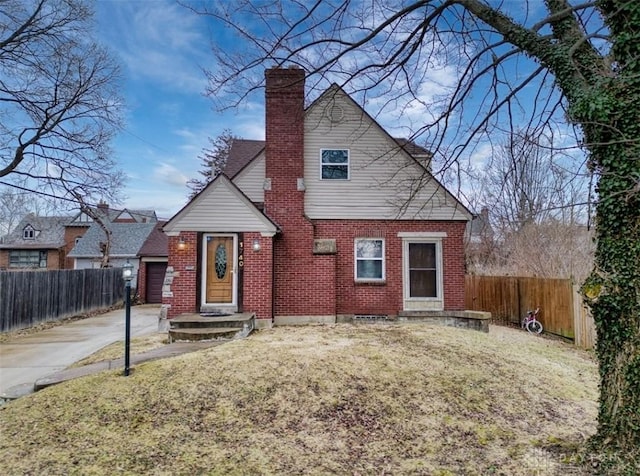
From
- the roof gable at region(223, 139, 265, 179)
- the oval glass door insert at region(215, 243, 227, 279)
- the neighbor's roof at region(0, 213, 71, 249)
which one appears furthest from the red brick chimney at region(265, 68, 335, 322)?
the neighbor's roof at region(0, 213, 71, 249)

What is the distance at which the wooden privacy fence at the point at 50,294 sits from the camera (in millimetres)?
11773

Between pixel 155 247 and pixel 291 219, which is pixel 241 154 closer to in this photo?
pixel 291 219

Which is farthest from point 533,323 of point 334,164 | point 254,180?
point 254,180

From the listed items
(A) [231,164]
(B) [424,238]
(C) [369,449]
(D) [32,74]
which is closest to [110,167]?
(D) [32,74]

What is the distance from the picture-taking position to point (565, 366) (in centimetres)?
754

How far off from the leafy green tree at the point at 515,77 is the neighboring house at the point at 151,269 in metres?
17.5

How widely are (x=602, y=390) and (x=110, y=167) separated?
56.3ft

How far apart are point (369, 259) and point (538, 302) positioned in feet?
19.7

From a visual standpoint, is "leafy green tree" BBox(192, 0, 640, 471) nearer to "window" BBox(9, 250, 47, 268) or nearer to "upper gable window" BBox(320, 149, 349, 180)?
"upper gable window" BBox(320, 149, 349, 180)

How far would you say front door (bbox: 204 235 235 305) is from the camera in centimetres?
993

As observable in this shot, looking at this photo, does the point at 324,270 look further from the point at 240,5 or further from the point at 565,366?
the point at 240,5

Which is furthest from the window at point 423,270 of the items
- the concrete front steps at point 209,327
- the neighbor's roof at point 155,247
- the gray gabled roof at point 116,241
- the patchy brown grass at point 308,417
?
the gray gabled roof at point 116,241

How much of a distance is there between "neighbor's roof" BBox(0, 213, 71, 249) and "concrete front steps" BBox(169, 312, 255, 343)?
112ft

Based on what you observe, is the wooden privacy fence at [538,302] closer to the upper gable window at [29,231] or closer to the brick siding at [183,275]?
the brick siding at [183,275]
